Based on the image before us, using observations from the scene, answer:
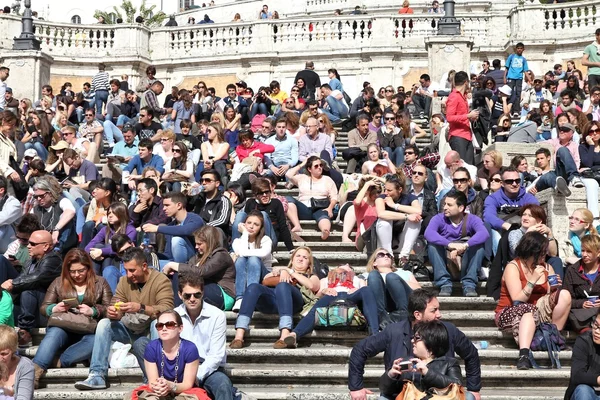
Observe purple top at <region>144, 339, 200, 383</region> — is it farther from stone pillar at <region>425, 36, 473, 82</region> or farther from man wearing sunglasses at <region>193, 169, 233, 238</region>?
stone pillar at <region>425, 36, 473, 82</region>

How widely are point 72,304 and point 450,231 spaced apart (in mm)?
3699

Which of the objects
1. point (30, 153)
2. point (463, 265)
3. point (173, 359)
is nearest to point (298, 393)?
point (173, 359)

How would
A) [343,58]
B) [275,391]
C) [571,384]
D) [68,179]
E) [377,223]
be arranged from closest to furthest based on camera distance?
1. [571,384]
2. [275,391]
3. [377,223]
4. [68,179]
5. [343,58]

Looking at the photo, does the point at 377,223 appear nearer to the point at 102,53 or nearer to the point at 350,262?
the point at 350,262

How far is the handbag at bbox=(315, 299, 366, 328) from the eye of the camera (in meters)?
10.1

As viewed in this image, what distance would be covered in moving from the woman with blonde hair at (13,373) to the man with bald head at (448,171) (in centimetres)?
575

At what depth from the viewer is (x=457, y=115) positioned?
1457 cm

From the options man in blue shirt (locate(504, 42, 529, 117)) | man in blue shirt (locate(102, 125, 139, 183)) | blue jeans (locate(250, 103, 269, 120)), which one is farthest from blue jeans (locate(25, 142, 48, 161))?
man in blue shirt (locate(504, 42, 529, 117))

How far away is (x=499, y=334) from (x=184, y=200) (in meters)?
3.61

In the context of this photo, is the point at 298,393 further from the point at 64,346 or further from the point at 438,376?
the point at 64,346

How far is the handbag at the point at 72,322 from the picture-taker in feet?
32.4

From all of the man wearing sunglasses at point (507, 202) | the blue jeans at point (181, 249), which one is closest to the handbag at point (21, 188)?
the blue jeans at point (181, 249)

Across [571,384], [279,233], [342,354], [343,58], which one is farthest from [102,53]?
[571,384]

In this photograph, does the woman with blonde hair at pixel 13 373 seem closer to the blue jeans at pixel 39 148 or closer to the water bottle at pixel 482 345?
the water bottle at pixel 482 345
